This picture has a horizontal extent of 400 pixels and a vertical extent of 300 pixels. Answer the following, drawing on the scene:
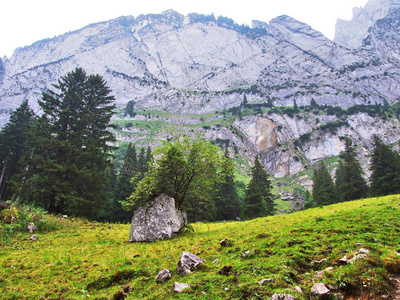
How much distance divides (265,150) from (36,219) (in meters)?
159

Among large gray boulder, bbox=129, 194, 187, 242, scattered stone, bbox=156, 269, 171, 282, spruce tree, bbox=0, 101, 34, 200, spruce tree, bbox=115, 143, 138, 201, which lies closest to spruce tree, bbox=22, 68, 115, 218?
large gray boulder, bbox=129, 194, 187, 242

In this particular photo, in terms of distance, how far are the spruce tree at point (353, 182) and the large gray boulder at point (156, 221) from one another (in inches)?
1865

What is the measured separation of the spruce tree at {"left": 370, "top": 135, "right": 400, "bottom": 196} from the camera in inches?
1649

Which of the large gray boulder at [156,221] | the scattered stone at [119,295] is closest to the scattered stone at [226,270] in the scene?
the scattered stone at [119,295]

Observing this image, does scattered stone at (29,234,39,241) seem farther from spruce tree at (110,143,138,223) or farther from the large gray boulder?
spruce tree at (110,143,138,223)

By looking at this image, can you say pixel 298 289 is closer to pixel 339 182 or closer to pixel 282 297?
pixel 282 297

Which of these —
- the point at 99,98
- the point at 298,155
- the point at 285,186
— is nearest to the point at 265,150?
the point at 298,155

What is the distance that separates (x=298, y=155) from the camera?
14988cm

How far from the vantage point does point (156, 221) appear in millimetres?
15258

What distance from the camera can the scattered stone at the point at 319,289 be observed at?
16.9 ft

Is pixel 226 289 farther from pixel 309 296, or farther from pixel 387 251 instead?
pixel 387 251

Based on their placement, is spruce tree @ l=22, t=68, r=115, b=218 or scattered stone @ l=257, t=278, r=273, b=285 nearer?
scattered stone @ l=257, t=278, r=273, b=285

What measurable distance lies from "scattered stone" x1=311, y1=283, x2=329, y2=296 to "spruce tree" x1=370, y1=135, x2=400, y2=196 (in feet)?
165

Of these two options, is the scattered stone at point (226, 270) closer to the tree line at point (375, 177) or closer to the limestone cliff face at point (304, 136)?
the tree line at point (375, 177)
